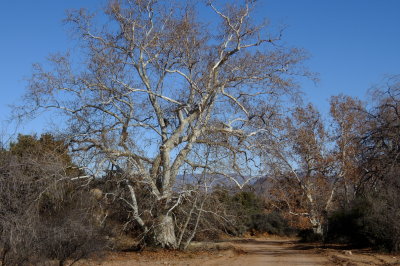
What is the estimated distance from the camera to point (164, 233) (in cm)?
1991

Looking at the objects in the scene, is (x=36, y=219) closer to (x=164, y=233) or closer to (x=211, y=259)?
(x=211, y=259)

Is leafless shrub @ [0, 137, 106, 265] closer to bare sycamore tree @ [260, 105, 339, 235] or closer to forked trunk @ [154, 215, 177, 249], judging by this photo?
forked trunk @ [154, 215, 177, 249]

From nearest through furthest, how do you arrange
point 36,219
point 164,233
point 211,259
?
point 36,219
point 211,259
point 164,233

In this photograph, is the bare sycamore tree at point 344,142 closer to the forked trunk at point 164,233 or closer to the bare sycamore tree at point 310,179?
the bare sycamore tree at point 310,179

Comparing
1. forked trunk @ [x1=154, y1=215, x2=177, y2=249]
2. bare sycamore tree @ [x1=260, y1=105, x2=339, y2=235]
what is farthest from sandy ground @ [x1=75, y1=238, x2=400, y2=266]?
bare sycamore tree @ [x1=260, y1=105, x2=339, y2=235]

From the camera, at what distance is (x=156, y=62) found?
20.9 meters

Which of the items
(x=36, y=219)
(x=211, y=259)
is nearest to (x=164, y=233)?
(x=211, y=259)

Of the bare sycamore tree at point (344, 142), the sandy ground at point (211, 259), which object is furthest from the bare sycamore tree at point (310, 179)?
the sandy ground at point (211, 259)

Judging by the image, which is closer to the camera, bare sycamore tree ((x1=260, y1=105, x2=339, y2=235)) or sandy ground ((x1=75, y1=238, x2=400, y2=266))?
sandy ground ((x1=75, y1=238, x2=400, y2=266))

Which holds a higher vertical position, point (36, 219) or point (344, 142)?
point (344, 142)

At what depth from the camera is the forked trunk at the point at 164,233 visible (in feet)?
64.5

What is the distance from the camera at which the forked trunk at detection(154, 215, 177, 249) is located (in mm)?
19672

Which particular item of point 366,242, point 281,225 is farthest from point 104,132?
point 281,225

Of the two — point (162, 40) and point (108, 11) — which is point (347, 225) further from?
point (108, 11)
